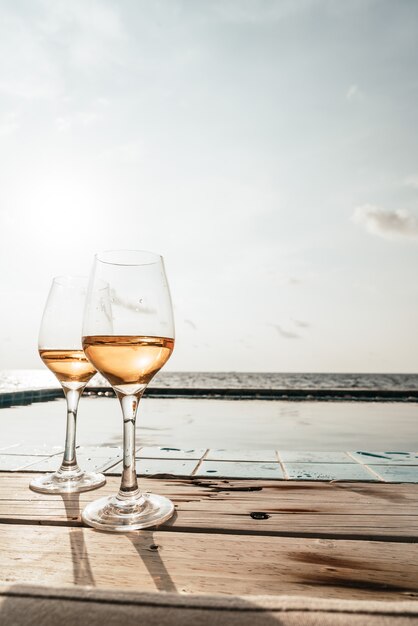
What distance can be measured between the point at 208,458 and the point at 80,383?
0.48m

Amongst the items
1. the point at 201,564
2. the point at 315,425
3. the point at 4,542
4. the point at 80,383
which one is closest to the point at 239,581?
the point at 201,564

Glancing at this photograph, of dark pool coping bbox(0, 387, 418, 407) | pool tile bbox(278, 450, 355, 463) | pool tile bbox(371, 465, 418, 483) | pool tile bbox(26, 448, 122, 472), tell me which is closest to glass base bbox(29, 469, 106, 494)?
pool tile bbox(26, 448, 122, 472)

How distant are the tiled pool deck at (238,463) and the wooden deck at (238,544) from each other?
174 mm

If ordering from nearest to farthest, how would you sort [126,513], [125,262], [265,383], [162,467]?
[126,513] < [125,262] < [162,467] < [265,383]

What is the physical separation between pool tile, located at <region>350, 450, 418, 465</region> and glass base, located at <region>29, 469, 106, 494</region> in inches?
31.7

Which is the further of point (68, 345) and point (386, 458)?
point (386, 458)

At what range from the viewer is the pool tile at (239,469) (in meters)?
1.17

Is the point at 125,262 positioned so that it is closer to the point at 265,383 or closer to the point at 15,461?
the point at 15,461

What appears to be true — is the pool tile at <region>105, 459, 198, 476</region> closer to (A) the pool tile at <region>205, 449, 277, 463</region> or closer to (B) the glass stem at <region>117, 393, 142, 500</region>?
(A) the pool tile at <region>205, 449, 277, 463</region>

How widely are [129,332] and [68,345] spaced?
380 mm

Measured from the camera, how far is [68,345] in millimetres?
1184

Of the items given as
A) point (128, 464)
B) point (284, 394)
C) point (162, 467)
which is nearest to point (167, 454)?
point (162, 467)

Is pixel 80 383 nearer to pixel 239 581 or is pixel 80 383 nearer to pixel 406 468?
pixel 239 581

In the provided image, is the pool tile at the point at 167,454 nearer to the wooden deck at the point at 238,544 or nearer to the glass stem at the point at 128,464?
the wooden deck at the point at 238,544
